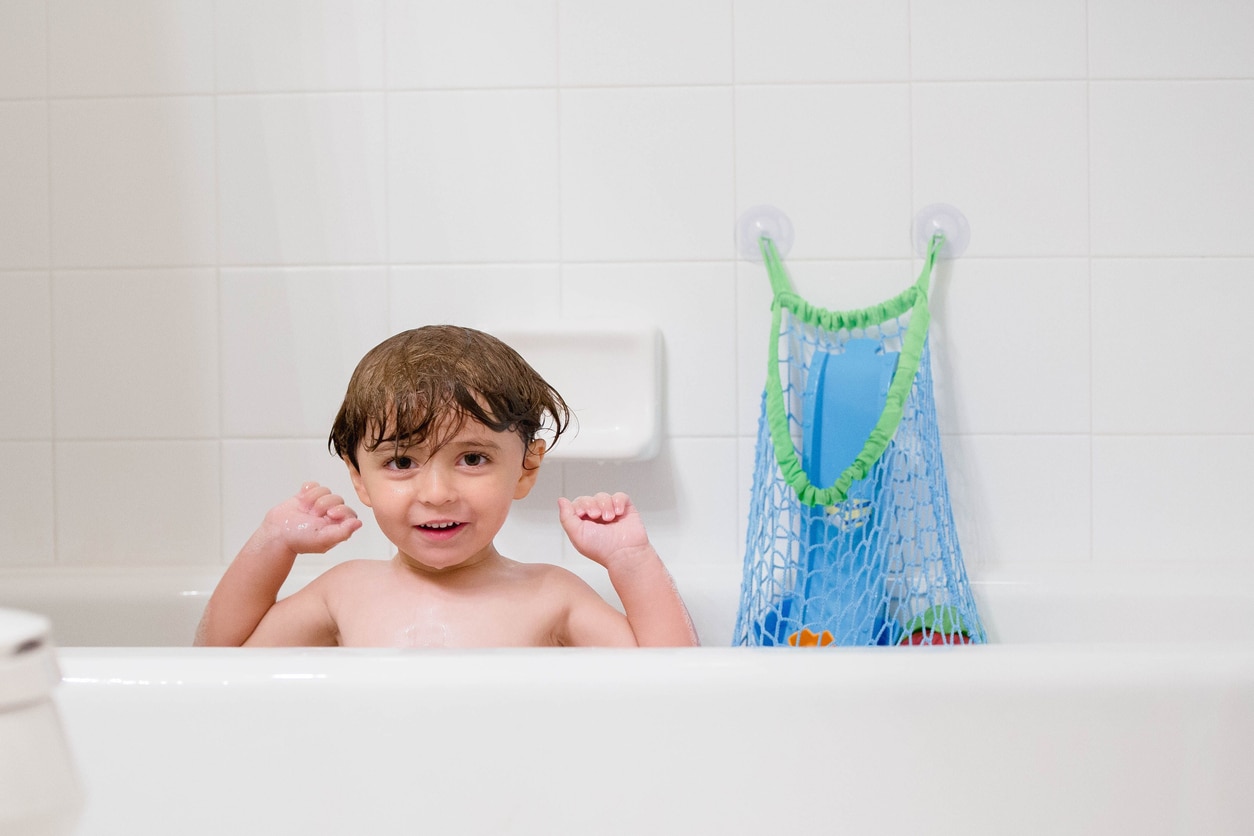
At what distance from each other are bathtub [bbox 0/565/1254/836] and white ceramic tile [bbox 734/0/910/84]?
1.06 m

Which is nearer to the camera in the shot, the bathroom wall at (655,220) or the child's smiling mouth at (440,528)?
the child's smiling mouth at (440,528)

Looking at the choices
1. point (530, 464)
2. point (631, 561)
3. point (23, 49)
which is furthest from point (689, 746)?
point (23, 49)

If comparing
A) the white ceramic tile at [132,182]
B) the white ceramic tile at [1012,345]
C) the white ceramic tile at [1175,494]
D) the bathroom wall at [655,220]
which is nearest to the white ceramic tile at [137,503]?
the bathroom wall at [655,220]

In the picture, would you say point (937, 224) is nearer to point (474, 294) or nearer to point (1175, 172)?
point (1175, 172)

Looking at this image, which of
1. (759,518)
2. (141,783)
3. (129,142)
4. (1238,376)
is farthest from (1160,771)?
(129,142)

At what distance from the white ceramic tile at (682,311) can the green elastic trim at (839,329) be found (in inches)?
3.5

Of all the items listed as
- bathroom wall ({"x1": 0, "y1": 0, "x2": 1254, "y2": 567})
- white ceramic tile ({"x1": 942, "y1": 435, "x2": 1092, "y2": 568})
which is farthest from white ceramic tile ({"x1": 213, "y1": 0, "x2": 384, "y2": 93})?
white ceramic tile ({"x1": 942, "y1": 435, "x2": 1092, "y2": 568})

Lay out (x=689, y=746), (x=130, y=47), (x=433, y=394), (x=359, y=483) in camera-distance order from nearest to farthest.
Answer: (x=689, y=746) < (x=433, y=394) < (x=359, y=483) < (x=130, y=47)

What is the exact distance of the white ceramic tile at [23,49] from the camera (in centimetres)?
162

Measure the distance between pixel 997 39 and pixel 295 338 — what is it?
1.09m

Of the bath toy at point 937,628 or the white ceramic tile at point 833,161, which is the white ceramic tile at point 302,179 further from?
the bath toy at point 937,628

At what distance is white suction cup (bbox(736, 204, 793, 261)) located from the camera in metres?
1.56

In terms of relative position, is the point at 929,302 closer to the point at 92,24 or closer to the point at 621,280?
the point at 621,280

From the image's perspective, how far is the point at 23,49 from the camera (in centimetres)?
162
